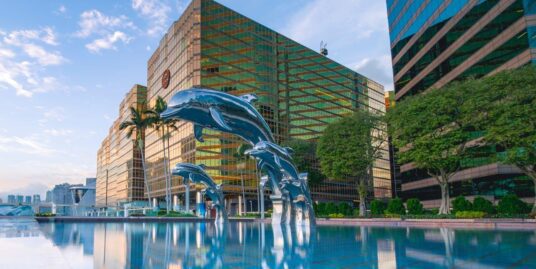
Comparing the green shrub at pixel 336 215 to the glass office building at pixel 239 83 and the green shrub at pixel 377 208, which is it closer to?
the green shrub at pixel 377 208

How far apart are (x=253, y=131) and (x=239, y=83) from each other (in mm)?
63665

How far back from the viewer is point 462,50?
54.3 meters

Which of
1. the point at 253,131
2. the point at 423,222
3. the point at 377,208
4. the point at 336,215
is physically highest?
the point at 253,131

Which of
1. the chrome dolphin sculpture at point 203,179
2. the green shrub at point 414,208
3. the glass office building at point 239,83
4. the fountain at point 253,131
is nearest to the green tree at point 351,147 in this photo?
the green shrub at point 414,208

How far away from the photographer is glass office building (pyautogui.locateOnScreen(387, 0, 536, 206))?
4544 cm

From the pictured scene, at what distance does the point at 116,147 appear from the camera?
133500 mm

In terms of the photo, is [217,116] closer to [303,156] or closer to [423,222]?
[423,222]

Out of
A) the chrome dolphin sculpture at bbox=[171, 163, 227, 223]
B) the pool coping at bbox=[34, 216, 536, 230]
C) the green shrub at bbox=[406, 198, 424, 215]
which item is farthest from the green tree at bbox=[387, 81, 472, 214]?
the chrome dolphin sculpture at bbox=[171, 163, 227, 223]

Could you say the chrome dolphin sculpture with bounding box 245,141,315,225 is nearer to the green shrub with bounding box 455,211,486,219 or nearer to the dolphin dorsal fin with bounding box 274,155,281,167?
the dolphin dorsal fin with bounding box 274,155,281,167

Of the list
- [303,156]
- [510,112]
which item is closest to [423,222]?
[510,112]

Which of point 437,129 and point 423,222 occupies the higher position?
point 437,129

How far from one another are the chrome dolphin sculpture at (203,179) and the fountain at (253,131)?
31.8 feet

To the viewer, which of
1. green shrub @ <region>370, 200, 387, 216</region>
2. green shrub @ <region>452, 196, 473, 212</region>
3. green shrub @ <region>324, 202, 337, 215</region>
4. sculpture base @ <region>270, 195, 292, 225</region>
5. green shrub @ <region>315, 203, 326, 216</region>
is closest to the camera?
sculpture base @ <region>270, 195, 292, 225</region>

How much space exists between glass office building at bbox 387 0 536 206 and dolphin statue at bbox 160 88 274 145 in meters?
25.2
